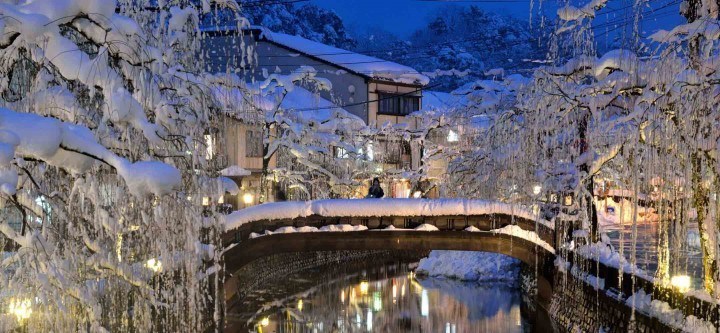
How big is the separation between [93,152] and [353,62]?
3673 centimetres

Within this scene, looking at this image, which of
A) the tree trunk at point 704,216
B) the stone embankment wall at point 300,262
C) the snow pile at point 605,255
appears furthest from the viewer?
the stone embankment wall at point 300,262

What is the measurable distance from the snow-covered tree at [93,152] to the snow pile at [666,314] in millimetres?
7525

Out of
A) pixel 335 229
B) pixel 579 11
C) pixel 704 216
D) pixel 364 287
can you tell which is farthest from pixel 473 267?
pixel 579 11

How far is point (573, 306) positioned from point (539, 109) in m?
6.25

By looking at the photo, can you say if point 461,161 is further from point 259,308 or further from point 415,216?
point 259,308

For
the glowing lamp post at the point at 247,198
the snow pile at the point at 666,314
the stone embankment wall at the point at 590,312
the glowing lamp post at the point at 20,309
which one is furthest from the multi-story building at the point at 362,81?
the glowing lamp post at the point at 20,309

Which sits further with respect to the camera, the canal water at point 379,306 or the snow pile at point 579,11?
the canal water at point 379,306

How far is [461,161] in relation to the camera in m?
25.8

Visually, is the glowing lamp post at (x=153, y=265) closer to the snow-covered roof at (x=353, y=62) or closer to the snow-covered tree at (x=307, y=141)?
the snow-covered tree at (x=307, y=141)

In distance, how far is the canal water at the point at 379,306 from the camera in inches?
796

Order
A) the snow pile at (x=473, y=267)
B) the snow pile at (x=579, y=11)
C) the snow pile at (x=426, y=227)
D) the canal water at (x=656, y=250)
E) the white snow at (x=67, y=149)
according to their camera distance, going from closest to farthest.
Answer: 1. the white snow at (x=67, y=149)
2. the canal water at (x=656, y=250)
3. the snow pile at (x=579, y=11)
4. the snow pile at (x=426, y=227)
5. the snow pile at (x=473, y=267)

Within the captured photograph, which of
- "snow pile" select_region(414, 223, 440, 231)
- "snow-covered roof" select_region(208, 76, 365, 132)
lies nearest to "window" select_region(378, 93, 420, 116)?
"snow-covered roof" select_region(208, 76, 365, 132)

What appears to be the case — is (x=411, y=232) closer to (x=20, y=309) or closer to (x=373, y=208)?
(x=373, y=208)

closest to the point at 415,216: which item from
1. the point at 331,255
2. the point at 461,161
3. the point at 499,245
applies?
the point at 499,245
